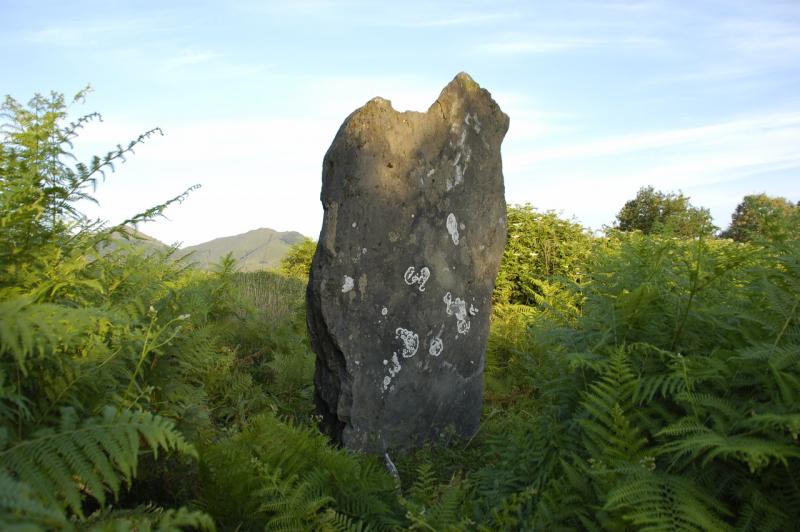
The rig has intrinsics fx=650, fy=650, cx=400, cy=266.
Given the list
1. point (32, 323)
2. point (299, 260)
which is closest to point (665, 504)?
point (32, 323)

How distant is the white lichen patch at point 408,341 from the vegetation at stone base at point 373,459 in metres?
1.50

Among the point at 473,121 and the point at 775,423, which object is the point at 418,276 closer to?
the point at 473,121

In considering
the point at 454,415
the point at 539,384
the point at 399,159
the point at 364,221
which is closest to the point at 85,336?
the point at 539,384

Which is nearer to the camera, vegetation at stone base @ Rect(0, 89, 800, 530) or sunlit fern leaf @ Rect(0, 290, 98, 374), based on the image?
sunlit fern leaf @ Rect(0, 290, 98, 374)

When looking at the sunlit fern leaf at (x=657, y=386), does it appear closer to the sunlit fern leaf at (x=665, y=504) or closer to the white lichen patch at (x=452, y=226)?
the sunlit fern leaf at (x=665, y=504)

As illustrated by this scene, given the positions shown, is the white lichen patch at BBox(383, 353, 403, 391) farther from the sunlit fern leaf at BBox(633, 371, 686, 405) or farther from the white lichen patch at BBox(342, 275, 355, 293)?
the sunlit fern leaf at BBox(633, 371, 686, 405)

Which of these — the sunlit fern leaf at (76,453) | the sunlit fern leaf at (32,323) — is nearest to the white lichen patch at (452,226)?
the sunlit fern leaf at (32,323)

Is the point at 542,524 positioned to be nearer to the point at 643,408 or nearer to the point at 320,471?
the point at 643,408

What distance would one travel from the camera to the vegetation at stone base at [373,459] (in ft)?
6.72

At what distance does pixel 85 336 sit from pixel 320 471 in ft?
3.85

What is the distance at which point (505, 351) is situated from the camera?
744cm

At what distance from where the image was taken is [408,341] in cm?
491

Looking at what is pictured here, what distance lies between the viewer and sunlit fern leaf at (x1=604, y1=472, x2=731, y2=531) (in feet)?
6.86

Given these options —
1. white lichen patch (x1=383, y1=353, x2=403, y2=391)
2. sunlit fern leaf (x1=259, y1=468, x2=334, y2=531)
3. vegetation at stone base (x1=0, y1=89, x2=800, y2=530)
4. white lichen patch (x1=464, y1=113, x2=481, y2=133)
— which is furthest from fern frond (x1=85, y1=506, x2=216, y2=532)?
white lichen patch (x1=464, y1=113, x2=481, y2=133)
